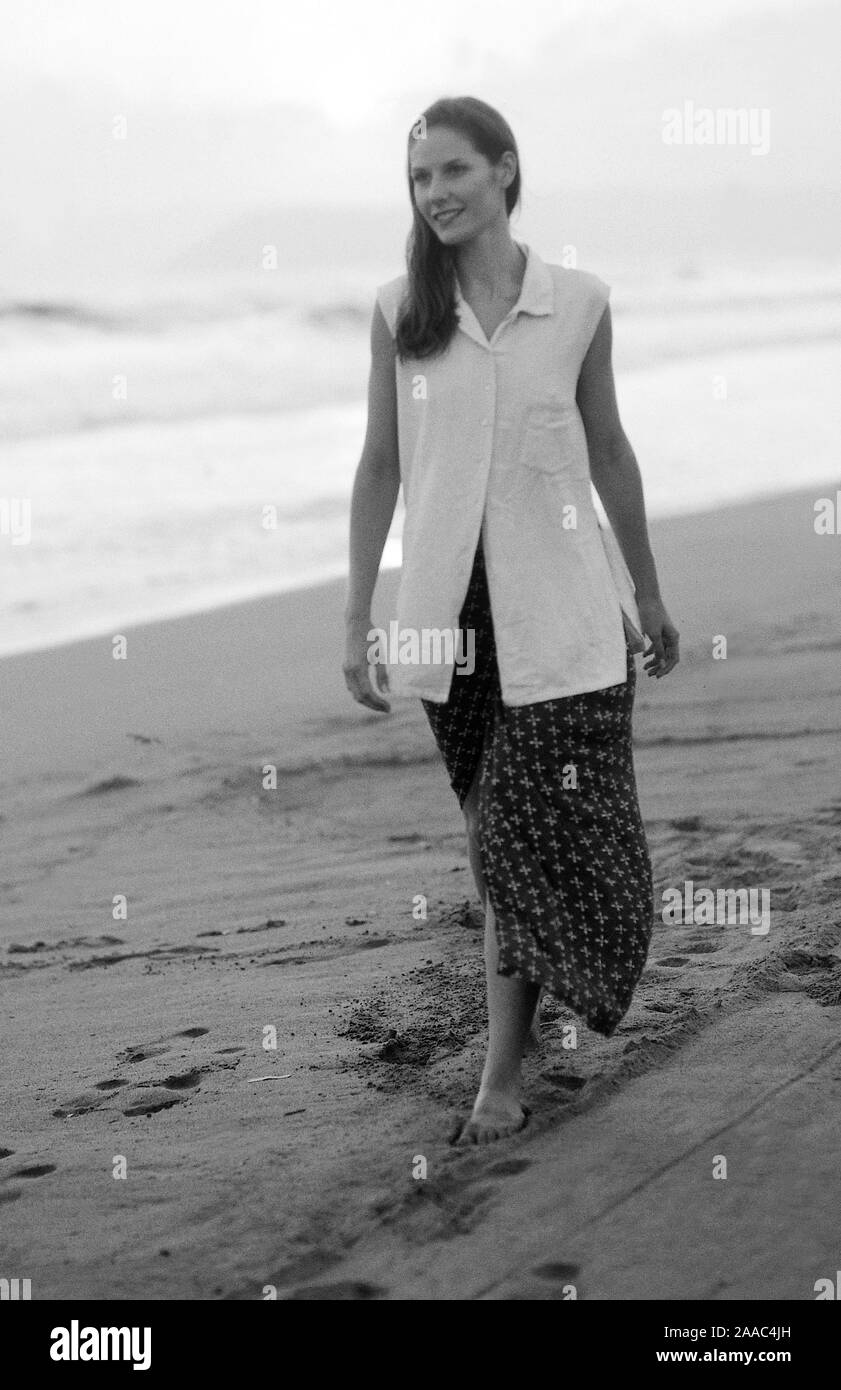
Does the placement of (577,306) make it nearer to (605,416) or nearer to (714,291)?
(605,416)

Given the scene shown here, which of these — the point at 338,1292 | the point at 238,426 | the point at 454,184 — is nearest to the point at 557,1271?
the point at 338,1292

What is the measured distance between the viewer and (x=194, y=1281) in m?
2.37

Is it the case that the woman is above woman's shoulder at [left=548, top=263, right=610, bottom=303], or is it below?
below

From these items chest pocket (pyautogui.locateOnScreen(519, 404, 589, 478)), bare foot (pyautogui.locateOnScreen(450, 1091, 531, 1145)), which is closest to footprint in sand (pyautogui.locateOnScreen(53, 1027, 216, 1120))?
bare foot (pyautogui.locateOnScreen(450, 1091, 531, 1145))

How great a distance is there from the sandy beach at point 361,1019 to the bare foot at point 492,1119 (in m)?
0.04

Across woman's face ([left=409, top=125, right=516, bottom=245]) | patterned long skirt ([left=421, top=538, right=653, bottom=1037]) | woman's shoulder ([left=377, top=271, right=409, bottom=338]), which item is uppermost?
woman's face ([left=409, top=125, right=516, bottom=245])

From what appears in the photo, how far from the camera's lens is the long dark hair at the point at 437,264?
278 centimetres

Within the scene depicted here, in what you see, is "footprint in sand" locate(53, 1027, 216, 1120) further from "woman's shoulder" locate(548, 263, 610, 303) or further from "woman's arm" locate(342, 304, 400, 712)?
"woman's shoulder" locate(548, 263, 610, 303)

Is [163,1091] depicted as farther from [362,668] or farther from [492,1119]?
[362,668]

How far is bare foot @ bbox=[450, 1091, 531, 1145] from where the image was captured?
2742 mm

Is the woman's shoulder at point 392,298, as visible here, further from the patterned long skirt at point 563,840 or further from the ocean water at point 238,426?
the ocean water at point 238,426

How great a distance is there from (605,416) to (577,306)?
0.20 metres

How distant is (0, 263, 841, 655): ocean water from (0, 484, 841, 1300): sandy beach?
77.9 inches

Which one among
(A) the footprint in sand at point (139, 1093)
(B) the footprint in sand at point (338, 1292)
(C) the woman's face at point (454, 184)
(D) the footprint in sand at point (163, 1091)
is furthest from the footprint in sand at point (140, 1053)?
(C) the woman's face at point (454, 184)
